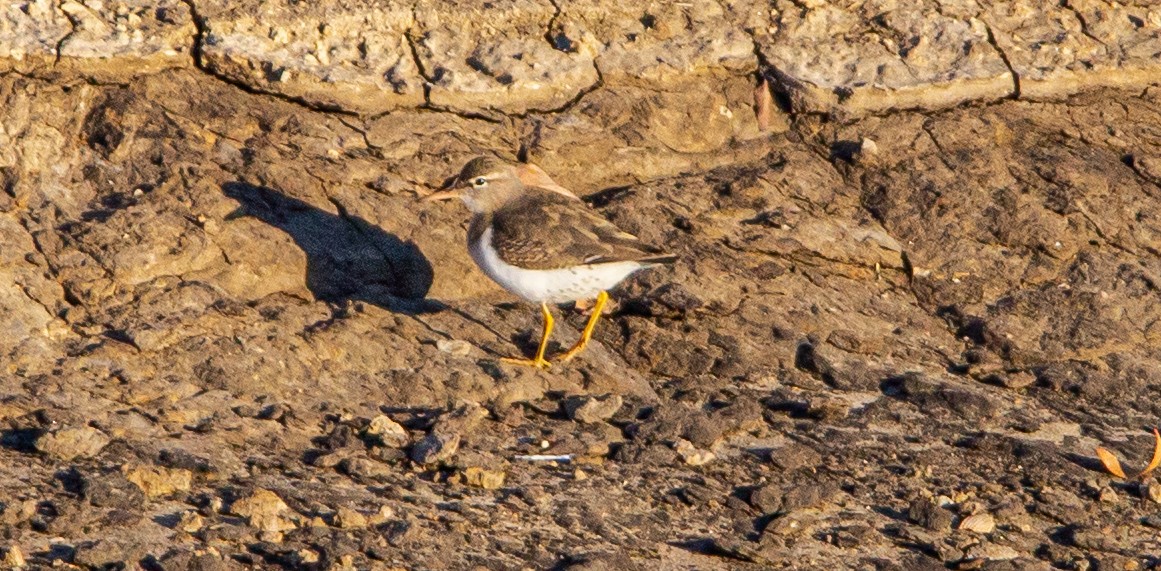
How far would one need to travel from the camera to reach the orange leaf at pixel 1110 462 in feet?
23.3

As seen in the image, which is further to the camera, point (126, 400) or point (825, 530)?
point (126, 400)

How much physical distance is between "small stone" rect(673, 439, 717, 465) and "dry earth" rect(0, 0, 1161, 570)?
0.02 meters

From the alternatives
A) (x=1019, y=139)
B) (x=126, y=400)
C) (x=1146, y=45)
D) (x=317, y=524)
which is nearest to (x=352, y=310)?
(x=126, y=400)

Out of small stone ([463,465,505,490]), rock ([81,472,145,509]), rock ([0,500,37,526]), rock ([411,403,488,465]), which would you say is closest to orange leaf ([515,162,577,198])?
rock ([411,403,488,465])

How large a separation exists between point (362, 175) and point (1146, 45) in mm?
4797

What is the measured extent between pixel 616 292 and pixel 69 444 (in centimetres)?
304

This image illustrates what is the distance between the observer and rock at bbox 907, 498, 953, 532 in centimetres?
655

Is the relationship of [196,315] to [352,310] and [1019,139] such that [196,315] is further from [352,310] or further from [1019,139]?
[1019,139]

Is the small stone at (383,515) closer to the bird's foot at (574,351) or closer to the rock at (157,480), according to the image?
the rock at (157,480)

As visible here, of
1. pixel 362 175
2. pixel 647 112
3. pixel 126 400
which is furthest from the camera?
pixel 647 112

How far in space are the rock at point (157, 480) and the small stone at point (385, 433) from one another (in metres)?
0.88

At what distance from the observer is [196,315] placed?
750 cm

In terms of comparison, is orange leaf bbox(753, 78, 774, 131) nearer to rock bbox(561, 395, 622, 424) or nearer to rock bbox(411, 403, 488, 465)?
rock bbox(561, 395, 622, 424)

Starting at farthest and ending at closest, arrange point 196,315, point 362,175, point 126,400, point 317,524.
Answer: point 362,175 → point 196,315 → point 126,400 → point 317,524
